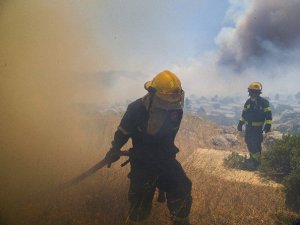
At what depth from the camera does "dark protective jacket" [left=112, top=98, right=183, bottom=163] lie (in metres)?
3.98

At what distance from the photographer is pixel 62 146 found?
770 cm

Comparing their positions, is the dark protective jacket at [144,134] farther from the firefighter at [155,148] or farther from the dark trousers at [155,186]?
the dark trousers at [155,186]

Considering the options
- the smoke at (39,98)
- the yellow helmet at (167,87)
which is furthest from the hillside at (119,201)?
the yellow helmet at (167,87)

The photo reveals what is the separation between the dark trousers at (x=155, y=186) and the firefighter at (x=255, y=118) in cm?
465

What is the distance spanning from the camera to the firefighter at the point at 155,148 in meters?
3.98

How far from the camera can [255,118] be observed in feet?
27.4

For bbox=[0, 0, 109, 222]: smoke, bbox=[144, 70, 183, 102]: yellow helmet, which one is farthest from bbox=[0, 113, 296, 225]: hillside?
bbox=[144, 70, 183, 102]: yellow helmet

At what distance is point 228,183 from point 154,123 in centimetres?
353

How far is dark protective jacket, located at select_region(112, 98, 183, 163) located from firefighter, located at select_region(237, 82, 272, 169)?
4639 millimetres

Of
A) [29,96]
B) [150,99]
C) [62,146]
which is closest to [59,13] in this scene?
[29,96]

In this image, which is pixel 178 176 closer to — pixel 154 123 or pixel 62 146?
pixel 154 123

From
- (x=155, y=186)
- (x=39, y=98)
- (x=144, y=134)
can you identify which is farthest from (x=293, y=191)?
(x=39, y=98)

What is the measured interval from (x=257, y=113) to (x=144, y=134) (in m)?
5.05

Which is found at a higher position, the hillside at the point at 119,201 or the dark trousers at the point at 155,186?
the dark trousers at the point at 155,186
